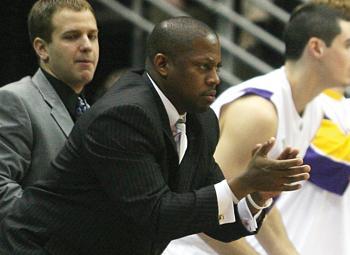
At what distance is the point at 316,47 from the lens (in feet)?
17.1

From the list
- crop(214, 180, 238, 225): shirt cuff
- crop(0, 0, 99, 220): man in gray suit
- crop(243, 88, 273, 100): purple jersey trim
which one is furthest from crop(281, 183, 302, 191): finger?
crop(243, 88, 273, 100): purple jersey trim

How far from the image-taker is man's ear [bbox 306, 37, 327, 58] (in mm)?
5195

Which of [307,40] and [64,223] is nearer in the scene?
[64,223]

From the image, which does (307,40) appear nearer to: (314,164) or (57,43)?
(314,164)

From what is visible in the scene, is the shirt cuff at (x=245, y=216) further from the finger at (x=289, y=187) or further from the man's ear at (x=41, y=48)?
the man's ear at (x=41, y=48)

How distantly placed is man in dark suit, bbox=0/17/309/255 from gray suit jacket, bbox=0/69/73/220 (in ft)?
0.62

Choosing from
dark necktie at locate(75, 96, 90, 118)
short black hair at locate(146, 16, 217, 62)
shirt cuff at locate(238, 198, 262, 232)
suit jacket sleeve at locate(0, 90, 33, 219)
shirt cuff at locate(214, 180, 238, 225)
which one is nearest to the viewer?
shirt cuff at locate(214, 180, 238, 225)

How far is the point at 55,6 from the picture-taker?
419 cm

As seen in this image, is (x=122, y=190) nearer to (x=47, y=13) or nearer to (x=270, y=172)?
(x=270, y=172)

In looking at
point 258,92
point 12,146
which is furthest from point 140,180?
Result: point 258,92

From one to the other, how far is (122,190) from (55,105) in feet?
2.50

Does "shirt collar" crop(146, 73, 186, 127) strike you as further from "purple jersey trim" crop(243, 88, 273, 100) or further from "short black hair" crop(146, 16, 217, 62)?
"purple jersey trim" crop(243, 88, 273, 100)

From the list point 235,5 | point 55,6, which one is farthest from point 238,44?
point 55,6

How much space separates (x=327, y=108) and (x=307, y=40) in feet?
1.15
